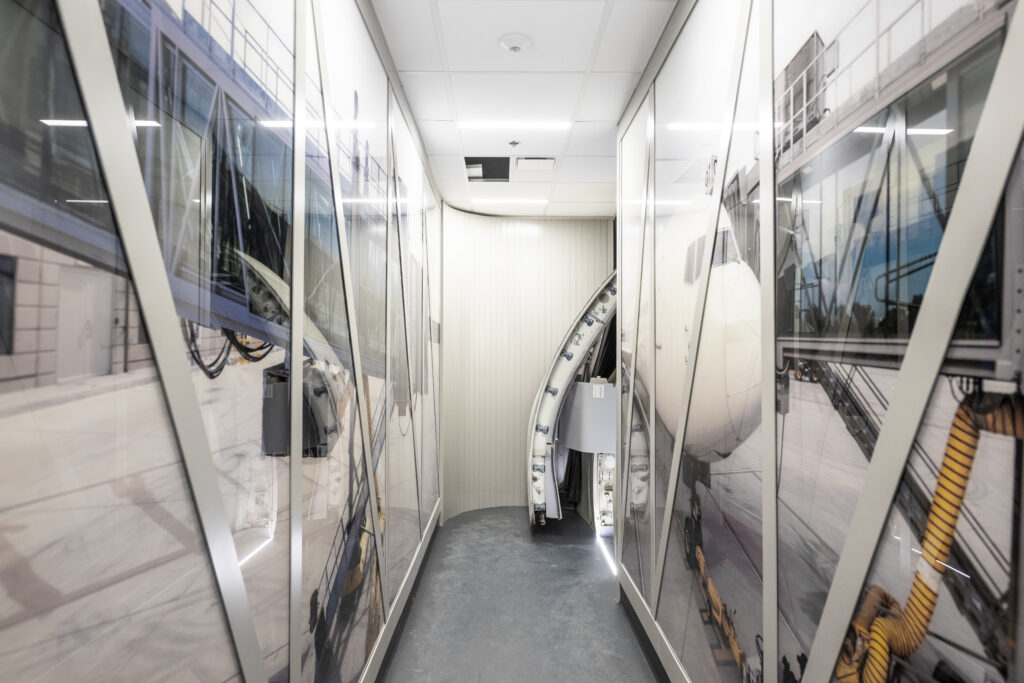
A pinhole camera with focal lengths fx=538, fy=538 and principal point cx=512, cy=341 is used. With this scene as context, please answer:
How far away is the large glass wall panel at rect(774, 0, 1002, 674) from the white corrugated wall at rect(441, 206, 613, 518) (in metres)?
4.31

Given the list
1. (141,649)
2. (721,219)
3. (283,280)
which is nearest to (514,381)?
(721,219)

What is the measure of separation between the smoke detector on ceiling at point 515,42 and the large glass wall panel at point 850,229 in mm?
1413

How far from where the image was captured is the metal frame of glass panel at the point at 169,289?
810 millimetres

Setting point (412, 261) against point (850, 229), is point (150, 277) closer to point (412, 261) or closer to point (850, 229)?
point (850, 229)

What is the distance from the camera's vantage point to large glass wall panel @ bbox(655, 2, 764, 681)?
1.68m

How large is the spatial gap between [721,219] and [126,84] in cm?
A: 172

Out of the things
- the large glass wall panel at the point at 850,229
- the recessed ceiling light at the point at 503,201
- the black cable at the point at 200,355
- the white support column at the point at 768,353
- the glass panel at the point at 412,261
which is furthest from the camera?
the recessed ceiling light at the point at 503,201

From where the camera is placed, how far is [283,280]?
4.84ft

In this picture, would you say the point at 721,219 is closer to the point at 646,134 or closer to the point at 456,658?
the point at 646,134

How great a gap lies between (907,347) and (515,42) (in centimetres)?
234

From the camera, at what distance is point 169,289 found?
97 cm

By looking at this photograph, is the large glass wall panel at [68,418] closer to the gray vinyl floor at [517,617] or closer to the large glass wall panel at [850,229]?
the large glass wall panel at [850,229]

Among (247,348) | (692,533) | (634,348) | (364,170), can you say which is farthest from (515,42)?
(692,533)

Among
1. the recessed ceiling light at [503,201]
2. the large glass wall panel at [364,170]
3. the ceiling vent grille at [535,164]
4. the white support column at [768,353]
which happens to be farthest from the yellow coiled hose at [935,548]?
the recessed ceiling light at [503,201]
